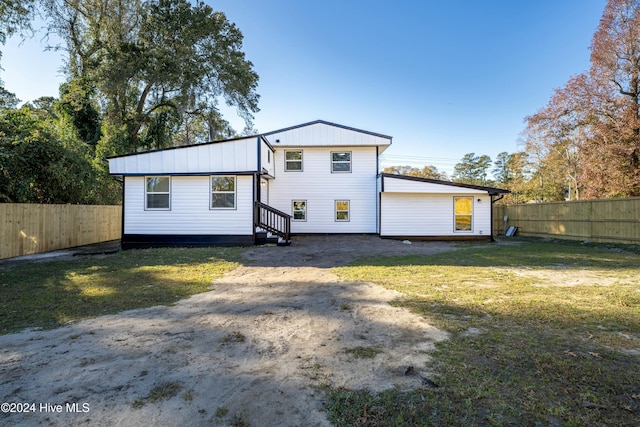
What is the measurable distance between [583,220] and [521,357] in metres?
14.9

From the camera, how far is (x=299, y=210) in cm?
1669

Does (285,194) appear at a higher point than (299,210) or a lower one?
higher

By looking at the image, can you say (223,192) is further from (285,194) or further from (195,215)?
(285,194)

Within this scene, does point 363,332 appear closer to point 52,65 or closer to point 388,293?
point 388,293

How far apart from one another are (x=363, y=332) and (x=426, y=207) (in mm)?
13254

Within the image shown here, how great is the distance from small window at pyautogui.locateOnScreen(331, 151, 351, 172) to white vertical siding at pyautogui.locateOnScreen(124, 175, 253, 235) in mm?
5681

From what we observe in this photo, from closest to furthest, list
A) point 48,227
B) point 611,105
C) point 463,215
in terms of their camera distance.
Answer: point 48,227
point 463,215
point 611,105

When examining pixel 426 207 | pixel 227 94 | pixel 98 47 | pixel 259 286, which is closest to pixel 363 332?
pixel 259 286

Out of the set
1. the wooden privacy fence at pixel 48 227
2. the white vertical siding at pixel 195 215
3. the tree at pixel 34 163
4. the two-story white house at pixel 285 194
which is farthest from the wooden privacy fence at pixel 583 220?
the wooden privacy fence at pixel 48 227

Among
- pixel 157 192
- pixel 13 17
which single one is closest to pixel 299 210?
pixel 157 192

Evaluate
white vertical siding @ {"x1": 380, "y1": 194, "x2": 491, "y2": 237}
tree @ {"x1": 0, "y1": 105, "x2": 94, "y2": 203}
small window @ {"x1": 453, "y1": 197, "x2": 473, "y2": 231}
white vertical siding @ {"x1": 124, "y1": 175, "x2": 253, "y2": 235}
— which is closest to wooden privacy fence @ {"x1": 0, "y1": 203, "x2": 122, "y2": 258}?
tree @ {"x1": 0, "y1": 105, "x2": 94, "y2": 203}

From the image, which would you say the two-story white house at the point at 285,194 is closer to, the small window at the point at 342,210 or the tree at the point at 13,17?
the small window at the point at 342,210

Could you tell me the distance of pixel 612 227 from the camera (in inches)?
497

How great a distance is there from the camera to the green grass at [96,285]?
440cm
